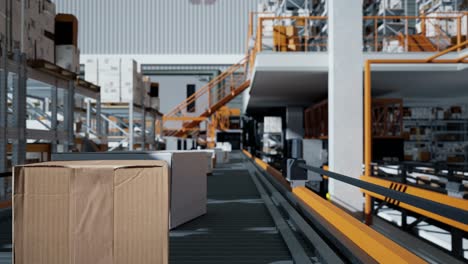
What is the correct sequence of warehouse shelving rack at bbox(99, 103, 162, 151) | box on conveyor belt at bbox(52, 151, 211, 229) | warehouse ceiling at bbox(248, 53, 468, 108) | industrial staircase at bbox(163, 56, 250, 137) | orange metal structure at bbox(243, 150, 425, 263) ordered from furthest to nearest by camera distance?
1. industrial staircase at bbox(163, 56, 250, 137)
2. warehouse shelving rack at bbox(99, 103, 162, 151)
3. warehouse ceiling at bbox(248, 53, 468, 108)
4. box on conveyor belt at bbox(52, 151, 211, 229)
5. orange metal structure at bbox(243, 150, 425, 263)

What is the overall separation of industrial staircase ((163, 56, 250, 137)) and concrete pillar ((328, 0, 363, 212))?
6206mm

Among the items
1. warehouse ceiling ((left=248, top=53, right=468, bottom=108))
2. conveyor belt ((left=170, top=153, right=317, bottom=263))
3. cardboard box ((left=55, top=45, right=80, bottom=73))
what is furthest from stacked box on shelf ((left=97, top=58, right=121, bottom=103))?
conveyor belt ((left=170, top=153, right=317, bottom=263))

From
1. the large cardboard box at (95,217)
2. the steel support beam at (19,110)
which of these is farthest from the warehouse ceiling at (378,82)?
the large cardboard box at (95,217)

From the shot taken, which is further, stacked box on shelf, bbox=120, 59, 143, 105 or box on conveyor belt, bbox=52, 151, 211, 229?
stacked box on shelf, bbox=120, 59, 143, 105

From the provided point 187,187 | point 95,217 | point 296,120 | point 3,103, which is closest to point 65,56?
point 3,103

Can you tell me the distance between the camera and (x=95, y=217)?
2092mm

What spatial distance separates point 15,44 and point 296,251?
197 inches

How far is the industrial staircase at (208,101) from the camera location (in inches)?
618

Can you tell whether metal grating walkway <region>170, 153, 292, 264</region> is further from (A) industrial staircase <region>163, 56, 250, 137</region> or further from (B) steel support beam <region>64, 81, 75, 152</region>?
(A) industrial staircase <region>163, 56, 250, 137</region>

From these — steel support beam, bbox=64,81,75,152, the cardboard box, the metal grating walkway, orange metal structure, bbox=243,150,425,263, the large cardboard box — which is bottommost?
the metal grating walkway

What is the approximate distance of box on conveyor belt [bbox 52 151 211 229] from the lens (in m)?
3.94

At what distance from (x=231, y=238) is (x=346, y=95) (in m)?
5.36

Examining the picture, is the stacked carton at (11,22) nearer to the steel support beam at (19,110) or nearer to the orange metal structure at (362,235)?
the steel support beam at (19,110)

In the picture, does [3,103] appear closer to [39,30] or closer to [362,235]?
[39,30]
